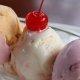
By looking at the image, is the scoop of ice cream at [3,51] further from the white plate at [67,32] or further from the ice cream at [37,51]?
the white plate at [67,32]

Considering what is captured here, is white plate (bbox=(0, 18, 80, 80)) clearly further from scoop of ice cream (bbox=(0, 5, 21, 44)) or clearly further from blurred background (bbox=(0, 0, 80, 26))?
scoop of ice cream (bbox=(0, 5, 21, 44))

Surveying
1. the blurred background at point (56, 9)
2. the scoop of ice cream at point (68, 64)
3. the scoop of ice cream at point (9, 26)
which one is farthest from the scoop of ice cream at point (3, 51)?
the blurred background at point (56, 9)

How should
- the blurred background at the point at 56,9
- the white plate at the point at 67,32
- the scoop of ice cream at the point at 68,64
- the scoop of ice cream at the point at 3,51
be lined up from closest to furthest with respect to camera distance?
1. the scoop of ice cream at the point at 68,64
2. the scoop of ice cream at the point at 3,51
3. the white plate at the point at 67,32
4. the blurred background at the point at 56,9

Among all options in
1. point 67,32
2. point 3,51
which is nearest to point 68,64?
point 3,51

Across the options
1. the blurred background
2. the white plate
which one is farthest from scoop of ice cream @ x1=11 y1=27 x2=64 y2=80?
the blurred background

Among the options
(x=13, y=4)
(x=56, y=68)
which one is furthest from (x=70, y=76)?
(x=13, y=4)

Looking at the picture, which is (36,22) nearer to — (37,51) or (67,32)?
(37,51)
